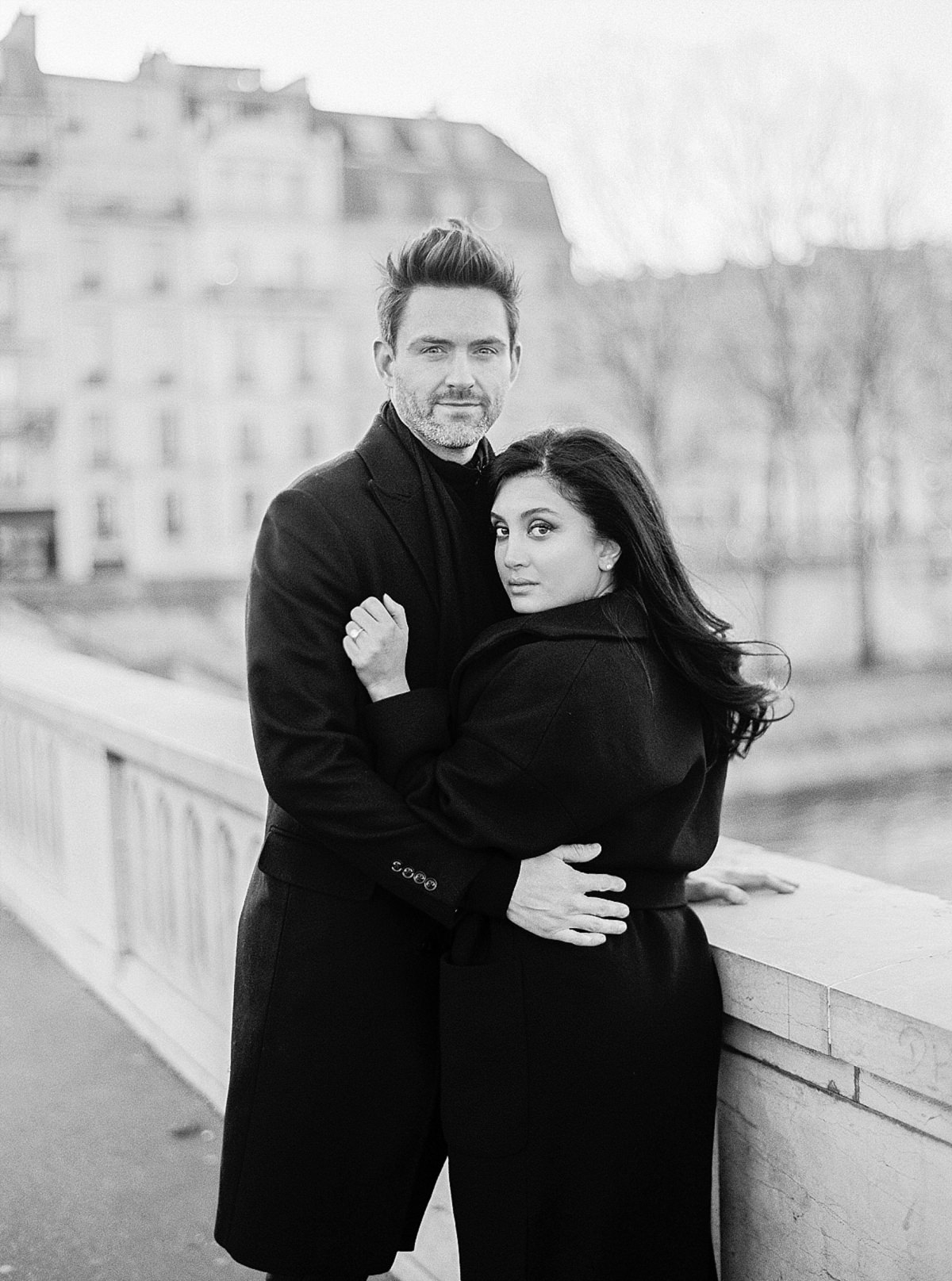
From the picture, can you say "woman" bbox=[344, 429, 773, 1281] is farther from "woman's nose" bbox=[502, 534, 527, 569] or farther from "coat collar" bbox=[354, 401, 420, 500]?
"coat collar" bbox=[354, 401, 420, 500]

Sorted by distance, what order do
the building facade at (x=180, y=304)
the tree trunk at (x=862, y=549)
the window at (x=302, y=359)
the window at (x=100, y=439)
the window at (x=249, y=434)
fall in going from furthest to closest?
the window at (x=302, y=359), the window at (x=249, y=434), the window at (x=100, y=439), the building facade at (x=180, y=304), the tree trunk at (x=862, y=549)

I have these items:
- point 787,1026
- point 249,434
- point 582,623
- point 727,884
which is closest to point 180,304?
point 249,434

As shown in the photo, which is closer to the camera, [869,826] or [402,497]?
[402,497]

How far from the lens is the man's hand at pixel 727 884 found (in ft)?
7.38

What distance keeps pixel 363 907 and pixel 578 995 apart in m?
0.37

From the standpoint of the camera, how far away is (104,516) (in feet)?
117

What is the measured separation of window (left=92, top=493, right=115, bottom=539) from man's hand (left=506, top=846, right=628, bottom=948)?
34807mm

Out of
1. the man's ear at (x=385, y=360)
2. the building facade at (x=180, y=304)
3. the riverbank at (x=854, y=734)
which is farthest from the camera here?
the building facade at (x=180, y=304)

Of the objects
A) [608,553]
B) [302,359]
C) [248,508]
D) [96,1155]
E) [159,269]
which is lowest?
[96,1155]

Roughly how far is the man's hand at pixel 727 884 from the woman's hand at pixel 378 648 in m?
0.56

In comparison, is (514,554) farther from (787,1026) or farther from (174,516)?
(174,516)

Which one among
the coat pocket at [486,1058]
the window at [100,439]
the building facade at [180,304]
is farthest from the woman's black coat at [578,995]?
the window at [100,439]

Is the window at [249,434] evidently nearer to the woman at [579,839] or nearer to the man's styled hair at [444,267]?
the man's styled hair at [444,267]

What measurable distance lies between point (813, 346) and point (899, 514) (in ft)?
18.7
